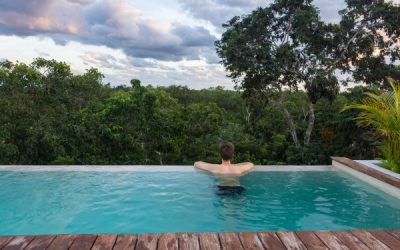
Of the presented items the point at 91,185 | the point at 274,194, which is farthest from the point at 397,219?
the point at 91,185

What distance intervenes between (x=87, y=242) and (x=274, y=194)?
376 centimetres

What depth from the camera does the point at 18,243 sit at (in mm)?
2752

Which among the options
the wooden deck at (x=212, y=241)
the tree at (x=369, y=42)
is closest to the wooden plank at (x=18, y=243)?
the wooden deck at (x=212, y=241)

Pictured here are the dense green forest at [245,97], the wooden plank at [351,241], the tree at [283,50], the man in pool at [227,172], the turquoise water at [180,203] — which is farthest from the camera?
Result: the tree at [283,50]

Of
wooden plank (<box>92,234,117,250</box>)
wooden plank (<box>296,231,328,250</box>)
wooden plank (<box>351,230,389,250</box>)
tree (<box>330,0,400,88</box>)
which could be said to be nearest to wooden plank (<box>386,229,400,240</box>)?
wooden plank (<box>351,230,389,250</box>)

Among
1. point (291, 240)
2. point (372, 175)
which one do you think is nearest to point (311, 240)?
point (291, 240)

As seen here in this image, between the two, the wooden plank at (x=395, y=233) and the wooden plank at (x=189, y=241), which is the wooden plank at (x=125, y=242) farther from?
the wooden plank at (x=395, y=233)

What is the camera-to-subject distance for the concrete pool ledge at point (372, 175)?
5.52m

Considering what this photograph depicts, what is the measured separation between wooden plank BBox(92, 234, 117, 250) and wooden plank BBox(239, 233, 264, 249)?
3.20 feet

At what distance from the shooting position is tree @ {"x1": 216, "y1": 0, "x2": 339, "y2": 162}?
375 inches

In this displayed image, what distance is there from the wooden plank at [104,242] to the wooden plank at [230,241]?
0.82 metres

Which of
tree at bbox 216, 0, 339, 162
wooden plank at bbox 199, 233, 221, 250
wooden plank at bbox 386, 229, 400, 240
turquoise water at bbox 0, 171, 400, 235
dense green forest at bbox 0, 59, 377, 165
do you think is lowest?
turquoise water at bbox 0, 171, 400, 235

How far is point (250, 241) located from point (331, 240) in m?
0.64

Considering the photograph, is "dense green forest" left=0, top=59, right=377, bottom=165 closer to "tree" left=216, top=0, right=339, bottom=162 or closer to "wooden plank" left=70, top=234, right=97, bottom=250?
"tree" left=216, top=0, right=339, bottom=162
